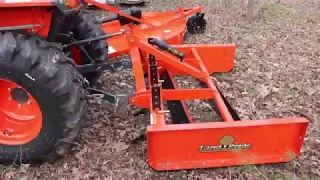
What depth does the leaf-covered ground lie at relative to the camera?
116 inches

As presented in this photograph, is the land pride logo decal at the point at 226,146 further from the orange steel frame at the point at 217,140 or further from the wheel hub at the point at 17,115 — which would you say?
the wheel hub at the point at 17,115

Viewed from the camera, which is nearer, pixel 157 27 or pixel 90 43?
pixel 90 43

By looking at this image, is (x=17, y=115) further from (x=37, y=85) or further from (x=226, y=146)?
(x=226, y=146)

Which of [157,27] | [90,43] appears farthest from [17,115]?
[157,27]

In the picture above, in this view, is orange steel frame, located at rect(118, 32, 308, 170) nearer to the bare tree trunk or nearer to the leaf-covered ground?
the leaf-covered ground

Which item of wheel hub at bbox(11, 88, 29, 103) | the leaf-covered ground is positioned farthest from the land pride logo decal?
wheel hub at bbox(11, 88, 29, 103)

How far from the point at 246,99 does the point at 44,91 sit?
2.19 metres

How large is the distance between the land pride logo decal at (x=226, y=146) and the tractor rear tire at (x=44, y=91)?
92cm

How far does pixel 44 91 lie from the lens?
263cm

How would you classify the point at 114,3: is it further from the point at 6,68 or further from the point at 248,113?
the point at 6,68

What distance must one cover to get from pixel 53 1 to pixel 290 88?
2727mm

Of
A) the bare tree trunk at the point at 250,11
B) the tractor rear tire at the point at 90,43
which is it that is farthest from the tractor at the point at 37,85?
the bare tree trunk at the point at 250,11

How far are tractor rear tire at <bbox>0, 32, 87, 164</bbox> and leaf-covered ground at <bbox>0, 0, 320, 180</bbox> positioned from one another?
0.60ft

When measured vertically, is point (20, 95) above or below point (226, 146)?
above
